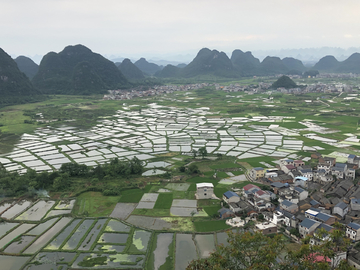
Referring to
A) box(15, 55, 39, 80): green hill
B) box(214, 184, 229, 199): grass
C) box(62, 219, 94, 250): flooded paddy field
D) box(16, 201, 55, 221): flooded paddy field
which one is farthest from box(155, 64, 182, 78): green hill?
box(62, 219, 94, 250): flooded paddy field

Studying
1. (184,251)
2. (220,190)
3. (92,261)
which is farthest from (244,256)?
(220,190)

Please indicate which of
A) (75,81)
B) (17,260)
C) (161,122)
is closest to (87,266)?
(17,260)

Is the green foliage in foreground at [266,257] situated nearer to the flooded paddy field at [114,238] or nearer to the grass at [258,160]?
the flooded paddy field at [114,238]

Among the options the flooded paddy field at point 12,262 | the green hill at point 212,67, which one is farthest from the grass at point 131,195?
the green hill at point 212,67

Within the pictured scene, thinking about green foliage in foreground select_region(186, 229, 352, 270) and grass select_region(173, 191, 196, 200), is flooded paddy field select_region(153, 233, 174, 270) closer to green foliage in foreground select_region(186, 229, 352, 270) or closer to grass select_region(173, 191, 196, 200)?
green foliage in foreground select_region(186, 229, 352, 270)

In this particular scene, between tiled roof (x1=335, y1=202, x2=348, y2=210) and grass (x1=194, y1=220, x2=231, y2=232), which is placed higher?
tiled roof (x1=335, y1=202, x2=348, y2=210)

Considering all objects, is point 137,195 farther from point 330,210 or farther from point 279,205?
point 330,210
